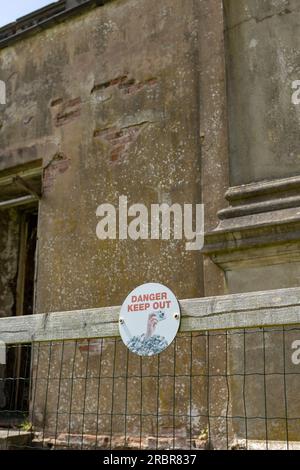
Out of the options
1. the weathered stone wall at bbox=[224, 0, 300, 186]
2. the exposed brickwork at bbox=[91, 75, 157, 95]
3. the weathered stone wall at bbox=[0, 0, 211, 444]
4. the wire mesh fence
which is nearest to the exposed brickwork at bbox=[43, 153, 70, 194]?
the weathered stone wall at bbox=[0, 0, 211, 444]

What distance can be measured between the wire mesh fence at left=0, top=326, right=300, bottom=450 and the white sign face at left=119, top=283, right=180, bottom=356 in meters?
0.83

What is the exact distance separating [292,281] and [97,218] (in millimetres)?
1938

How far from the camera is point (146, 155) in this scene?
16.4 ft

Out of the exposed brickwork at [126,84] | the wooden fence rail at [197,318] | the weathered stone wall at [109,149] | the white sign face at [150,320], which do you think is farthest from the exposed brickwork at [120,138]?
the white sign face at [150,320]

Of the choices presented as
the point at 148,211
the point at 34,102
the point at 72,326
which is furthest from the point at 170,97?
the point at 72,326

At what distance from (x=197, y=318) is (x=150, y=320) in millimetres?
249

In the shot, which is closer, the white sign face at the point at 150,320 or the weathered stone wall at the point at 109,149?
the white sign face at the point at 150,320

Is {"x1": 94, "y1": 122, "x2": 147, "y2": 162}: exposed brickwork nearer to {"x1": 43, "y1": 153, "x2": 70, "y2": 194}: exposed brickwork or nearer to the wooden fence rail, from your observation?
{"x1": 43, "y1": 153, "x2": 70, "y2": 194}: exposed brickwork

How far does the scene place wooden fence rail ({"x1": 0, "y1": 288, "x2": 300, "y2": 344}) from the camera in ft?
9.16

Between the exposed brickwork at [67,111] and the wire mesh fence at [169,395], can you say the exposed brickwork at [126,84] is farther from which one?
the wire mesh fence at [169,395]

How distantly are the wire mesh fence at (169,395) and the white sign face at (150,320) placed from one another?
32.8 inches

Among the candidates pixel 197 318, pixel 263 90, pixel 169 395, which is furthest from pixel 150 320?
pixel 263 90

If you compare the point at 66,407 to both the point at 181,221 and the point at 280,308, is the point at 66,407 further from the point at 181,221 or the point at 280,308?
the point at 280,308

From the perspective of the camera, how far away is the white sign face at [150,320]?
9.92 ft
